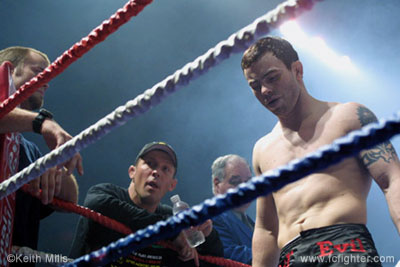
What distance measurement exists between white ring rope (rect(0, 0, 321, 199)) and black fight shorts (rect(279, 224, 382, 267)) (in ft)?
2.05

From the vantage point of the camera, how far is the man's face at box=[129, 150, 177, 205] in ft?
5.94

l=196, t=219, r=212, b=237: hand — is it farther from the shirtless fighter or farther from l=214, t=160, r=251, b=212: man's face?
l=214, t=160, r=251, b=212: man's face

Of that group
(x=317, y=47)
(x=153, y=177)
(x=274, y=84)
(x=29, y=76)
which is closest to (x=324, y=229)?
(x=274, y=84)

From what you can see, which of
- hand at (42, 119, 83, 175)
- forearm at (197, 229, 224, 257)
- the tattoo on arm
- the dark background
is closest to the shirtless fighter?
the tattoo on arm

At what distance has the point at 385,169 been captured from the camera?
3.37 feet

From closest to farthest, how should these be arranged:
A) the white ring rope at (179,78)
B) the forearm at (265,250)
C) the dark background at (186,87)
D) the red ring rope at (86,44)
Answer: the white ring rope at (179,78)
the red ring rope at (86,44)
the forearm at (265,250)
the dark background at (186,87)

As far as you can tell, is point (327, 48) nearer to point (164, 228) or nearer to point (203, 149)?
point (203, 149)

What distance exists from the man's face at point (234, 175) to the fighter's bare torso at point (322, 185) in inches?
45.5

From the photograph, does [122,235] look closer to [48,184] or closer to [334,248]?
[48,184]

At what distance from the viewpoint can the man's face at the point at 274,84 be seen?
4.14ft

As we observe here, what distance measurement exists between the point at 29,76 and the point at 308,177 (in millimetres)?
1041

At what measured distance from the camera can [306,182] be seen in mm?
1132

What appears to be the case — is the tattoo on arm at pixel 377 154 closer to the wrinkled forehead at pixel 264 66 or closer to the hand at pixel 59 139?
the wrinkled forehead at pixel 264 66

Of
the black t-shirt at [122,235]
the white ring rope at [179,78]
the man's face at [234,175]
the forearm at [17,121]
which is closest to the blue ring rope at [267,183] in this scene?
the white ring rope at [179,78]
